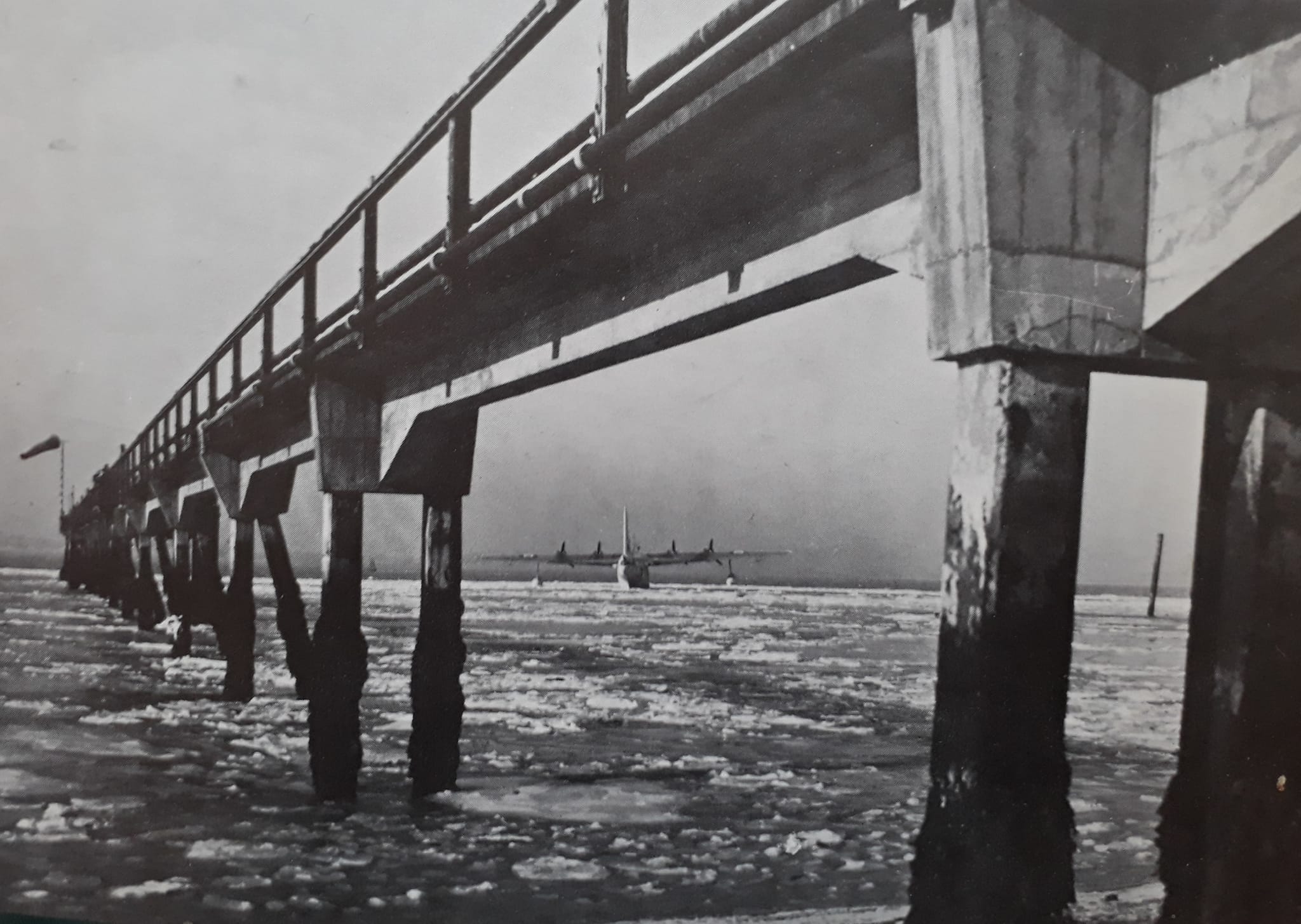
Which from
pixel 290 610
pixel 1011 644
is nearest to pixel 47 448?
pixel 290 610

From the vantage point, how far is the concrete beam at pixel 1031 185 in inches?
86.4

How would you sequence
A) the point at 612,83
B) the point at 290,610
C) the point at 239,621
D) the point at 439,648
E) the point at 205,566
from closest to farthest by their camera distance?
the point at 612,83 < the point at 439,648 < the point at 290,610 < the point at 239,621 < the point at 205,566

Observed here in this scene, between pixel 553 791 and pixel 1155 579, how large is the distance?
3.72 metres

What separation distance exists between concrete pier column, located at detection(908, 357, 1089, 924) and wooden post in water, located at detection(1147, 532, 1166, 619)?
860 mm

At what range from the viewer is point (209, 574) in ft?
39.5

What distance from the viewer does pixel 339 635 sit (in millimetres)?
6461

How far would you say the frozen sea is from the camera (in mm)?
3342

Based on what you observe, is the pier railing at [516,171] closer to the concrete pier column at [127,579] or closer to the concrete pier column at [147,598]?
the concrete pier column at [147,598]

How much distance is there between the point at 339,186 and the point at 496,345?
108cm

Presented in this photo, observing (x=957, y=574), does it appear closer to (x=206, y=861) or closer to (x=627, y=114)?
(x=627, y=114)

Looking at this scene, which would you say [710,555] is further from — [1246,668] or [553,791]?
[1246,668]

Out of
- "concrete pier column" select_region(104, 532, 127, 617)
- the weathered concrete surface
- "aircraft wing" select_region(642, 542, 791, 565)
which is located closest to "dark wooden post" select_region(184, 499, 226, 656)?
"concrete pier column" select_region(104, 532, 127, 617)

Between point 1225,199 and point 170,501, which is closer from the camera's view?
point 1225,199

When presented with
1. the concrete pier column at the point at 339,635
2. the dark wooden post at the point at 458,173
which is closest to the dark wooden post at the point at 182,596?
the concrete pier column at the point at 339,635
